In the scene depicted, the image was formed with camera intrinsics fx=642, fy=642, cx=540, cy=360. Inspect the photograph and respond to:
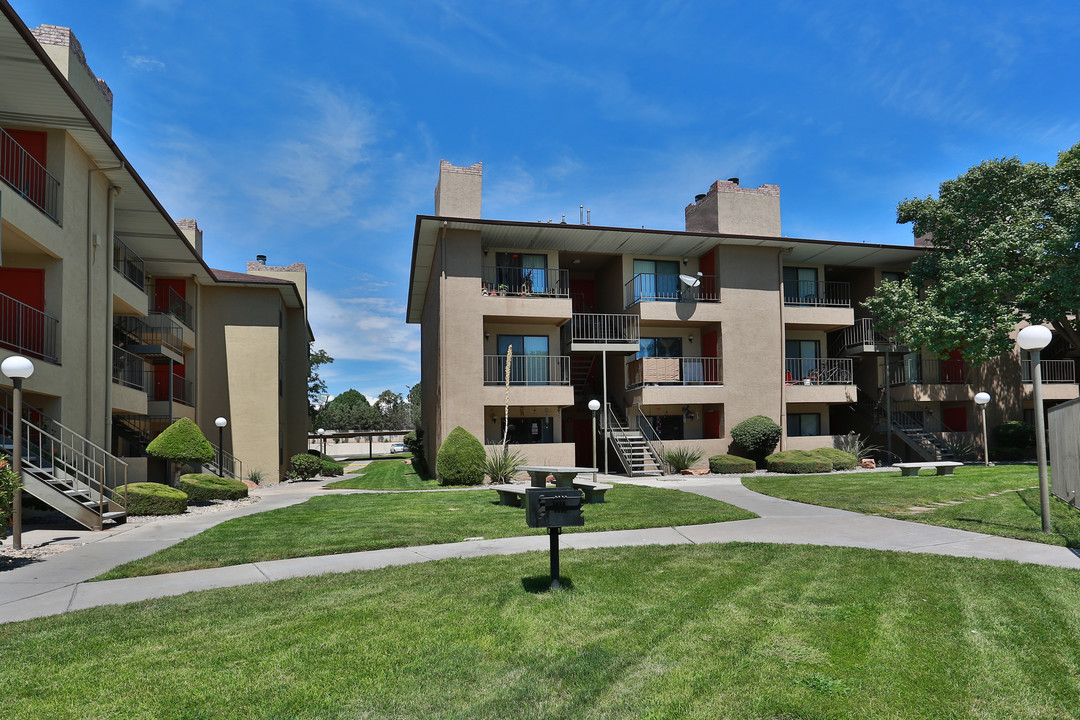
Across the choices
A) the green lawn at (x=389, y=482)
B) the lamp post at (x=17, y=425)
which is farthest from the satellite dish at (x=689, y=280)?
the lamp post at (x=17, y=425)

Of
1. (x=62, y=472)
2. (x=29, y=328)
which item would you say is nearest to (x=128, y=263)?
(x=29, y=328)

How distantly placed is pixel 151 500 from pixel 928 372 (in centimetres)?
2965

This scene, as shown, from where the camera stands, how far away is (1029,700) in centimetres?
362

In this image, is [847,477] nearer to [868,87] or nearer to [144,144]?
[868,87]

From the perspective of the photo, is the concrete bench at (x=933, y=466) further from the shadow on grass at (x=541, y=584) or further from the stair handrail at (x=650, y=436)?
the shadow on grass at (x=541, y=584)

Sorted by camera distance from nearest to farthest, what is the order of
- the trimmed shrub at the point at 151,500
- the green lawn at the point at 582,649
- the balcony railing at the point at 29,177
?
the green lawn at the point at 582,649
the balcony railing at the point at 29,177
the trimmed shrub at the point at 151,500

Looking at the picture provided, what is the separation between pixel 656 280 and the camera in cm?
2598

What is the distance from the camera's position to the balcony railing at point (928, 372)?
27859mm

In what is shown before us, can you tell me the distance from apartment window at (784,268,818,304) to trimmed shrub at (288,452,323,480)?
21.9 m

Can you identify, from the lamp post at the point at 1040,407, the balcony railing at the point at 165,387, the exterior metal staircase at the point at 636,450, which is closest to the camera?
the lamp post at the point at 1040,407

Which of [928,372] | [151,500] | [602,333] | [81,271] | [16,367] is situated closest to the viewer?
[16,367]

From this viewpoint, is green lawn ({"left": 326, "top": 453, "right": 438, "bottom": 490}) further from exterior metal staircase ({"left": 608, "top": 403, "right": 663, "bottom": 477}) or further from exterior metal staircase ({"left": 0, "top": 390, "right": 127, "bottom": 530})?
exterior metal staircase ({"left": 0, "top": 390, "right": 127, "bottom": 530})

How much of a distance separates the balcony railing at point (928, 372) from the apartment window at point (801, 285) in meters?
4.95

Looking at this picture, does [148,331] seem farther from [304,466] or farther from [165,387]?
[304,466]
